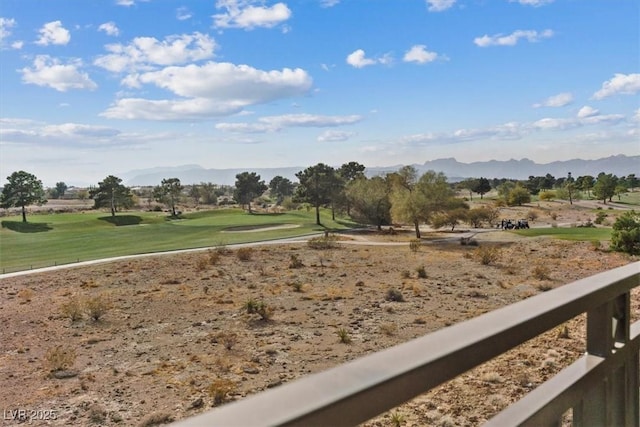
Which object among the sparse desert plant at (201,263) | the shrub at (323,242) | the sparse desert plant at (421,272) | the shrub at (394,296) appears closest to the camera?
the shrub at (394,296)

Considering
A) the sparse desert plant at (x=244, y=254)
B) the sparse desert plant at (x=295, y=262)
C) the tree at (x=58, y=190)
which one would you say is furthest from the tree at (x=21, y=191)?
the sparse desert plant at (x=295, y=262)

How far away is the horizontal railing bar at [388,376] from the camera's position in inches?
9.5

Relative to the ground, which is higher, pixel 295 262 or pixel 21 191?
pixel 21 191

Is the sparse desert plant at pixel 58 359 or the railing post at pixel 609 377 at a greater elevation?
the railing post at pixel 609 377

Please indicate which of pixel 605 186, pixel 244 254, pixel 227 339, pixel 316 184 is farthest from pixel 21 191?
pixel 605 186

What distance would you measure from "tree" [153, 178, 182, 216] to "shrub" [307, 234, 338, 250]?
3932 mm

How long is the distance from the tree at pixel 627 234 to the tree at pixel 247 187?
7.73 meters

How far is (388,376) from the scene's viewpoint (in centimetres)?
30

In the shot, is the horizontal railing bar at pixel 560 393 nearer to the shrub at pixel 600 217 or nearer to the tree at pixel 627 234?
the tree at pixel 627 234

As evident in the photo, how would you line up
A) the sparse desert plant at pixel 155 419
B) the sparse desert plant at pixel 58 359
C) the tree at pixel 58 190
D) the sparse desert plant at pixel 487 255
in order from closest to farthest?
the sparse desert plant at pixel 155 419, the sparse desert plant at pixel 58 359, the tree at pixel 58 190, the sparse desert plant at pixel 487 255

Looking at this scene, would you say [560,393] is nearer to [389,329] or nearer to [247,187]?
[389,329]

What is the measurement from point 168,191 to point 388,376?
30.6ft

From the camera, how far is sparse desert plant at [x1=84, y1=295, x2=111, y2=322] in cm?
615

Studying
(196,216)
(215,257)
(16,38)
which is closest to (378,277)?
(215,257)
